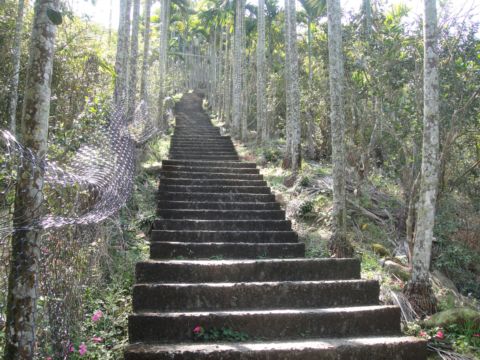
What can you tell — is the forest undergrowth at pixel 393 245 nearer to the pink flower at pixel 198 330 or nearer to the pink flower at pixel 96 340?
the pink flower at pixel 198 330

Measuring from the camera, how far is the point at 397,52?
7.20 m

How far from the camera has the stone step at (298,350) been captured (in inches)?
149

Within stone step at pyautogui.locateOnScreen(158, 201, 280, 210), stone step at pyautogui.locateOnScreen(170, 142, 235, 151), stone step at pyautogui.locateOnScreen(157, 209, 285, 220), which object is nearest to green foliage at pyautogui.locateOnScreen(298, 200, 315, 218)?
stone step at pyautogui.locateOnScreen(157, 209, 285, 220)

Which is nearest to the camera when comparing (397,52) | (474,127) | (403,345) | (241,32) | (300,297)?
(403,345)

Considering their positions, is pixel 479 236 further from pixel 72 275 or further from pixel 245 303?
pixel 72 275

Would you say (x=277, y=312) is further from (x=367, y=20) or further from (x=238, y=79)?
(x=238, y=79)

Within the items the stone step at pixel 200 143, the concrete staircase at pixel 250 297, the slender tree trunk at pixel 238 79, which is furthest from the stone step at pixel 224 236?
the slender tree trunk at pixel 238 79

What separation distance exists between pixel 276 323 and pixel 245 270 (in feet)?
3.08

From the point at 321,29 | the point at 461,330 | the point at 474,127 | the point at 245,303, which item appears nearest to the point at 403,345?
the point at 461,330

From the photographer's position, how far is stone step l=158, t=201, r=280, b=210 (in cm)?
705

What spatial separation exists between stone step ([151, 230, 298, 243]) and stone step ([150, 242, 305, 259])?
35cm

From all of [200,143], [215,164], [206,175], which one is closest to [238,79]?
[200,143]

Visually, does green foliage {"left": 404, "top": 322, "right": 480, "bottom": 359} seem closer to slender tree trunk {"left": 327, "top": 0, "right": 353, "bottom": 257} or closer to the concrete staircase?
the concrete staircase

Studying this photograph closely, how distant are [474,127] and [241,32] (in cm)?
1047
